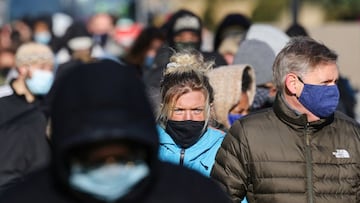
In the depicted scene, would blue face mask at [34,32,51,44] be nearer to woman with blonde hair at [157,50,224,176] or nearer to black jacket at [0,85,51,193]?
black jacket at [0,85,51,193]

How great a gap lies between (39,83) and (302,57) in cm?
364

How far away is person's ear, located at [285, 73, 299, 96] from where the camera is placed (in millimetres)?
5023

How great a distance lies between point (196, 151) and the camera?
518cm

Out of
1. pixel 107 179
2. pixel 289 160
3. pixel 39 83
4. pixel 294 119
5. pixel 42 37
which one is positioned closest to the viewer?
pixel 107 179

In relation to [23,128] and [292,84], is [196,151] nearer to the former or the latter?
[292,84]

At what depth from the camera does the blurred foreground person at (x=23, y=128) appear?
6.32m

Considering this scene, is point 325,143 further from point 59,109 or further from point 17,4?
point 17,4

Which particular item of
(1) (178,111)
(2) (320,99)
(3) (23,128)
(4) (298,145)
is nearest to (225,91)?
(3) (23,128)

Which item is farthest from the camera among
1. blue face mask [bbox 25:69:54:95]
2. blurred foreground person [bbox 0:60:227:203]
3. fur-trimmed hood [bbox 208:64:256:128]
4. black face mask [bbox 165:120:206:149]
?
blue face mask [bbox 25:69:54:95]

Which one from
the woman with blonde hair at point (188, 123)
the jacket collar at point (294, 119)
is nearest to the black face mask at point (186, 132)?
the woman with blonde hair at point (188, 123)

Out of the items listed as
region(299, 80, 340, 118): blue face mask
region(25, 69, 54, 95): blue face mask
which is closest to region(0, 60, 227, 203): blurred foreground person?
region(299, 80, 340, 118): blue face mask

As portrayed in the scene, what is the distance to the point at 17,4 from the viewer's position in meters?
21.8

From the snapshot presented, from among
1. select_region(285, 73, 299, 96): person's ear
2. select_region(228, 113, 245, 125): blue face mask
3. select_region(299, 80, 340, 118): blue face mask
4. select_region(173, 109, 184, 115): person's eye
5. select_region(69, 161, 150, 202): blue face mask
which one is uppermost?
select_region(69, 161, 150, 202): blue face mask

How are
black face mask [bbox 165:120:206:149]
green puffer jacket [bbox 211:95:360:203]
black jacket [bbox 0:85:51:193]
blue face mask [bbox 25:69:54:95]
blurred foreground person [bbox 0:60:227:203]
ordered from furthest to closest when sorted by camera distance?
1. blue face mask [bbox 25:69:54:95]
2. black jacket [bbox 0:85:51:193]
3. black face mask [bbox 165:120:206:149]
4. green puffer jacket [bbox 211:95:360:203]
5. blurred foreground person [bbox 0:60:227:203]
